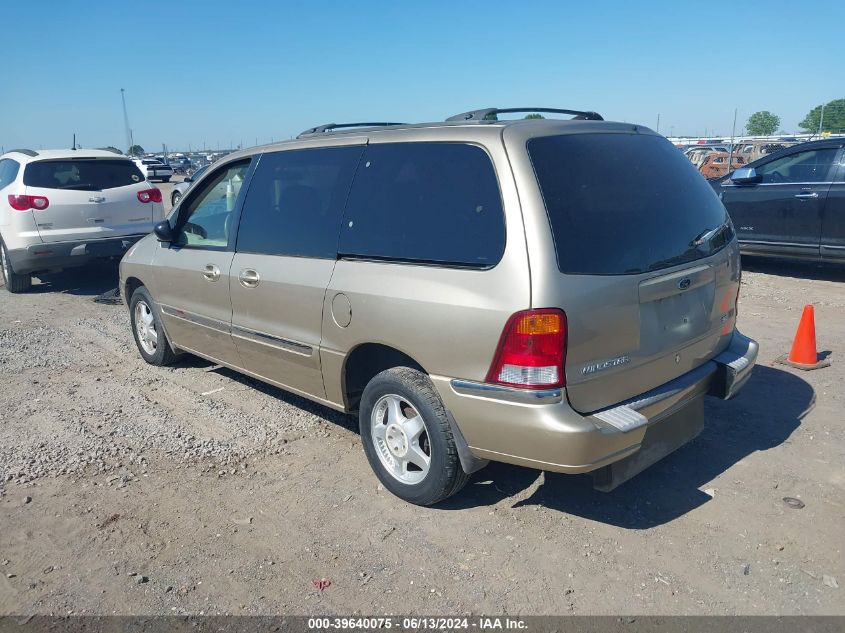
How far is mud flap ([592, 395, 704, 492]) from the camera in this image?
10.9ft

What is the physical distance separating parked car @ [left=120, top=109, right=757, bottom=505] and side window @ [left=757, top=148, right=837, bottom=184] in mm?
5621

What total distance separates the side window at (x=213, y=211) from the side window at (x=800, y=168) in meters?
7.21

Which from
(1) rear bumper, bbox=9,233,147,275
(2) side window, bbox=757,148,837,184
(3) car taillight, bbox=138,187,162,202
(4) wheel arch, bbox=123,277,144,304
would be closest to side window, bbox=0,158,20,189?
(1) rear bumper, bbox=9,233,147,275

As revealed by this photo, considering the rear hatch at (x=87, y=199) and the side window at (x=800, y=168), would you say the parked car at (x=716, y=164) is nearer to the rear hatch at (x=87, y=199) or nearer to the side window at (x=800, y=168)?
the side window at (x=800, y=168)

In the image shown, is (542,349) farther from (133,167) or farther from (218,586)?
(133,167)

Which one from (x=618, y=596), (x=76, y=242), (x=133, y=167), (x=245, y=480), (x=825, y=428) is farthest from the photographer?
(x=133, y=167)

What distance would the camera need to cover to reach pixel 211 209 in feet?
16.7

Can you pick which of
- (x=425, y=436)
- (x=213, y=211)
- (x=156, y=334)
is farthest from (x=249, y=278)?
(x=156, y=334)

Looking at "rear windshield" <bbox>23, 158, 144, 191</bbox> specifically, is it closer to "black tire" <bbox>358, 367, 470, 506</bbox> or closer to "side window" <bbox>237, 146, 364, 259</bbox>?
"side window" <bbox>237, 146, 364, 259</bbox>

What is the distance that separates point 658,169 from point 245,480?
9.43 ft

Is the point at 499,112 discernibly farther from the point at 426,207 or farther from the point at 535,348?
the point at 535,348

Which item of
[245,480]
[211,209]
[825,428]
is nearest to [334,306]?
[245,480]

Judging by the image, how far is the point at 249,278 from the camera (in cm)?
438

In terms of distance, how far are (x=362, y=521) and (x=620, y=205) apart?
203 cm
